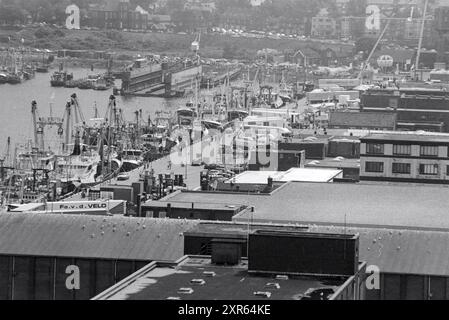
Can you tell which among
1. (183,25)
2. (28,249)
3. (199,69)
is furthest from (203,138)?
(183,25)

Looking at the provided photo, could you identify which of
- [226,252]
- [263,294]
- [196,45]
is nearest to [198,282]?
[263,294]

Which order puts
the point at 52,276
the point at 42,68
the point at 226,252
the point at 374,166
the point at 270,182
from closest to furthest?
the point at 226,252, the point at 52,276, the point at 270,182, the point at 374,166, the point at 42,68

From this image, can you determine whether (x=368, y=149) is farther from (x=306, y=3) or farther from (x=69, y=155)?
(x=306, y=3)

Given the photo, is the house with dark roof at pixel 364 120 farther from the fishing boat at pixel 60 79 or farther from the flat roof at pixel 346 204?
the fishing boat at pixel 60 79

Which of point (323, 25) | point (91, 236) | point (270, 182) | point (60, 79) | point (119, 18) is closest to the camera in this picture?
point (91, 236)

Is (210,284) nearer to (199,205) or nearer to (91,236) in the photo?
(91,236)

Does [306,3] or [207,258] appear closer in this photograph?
[207,258]

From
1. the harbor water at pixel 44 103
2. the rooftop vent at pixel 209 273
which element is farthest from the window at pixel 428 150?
the harbor water at pixel 44 103
